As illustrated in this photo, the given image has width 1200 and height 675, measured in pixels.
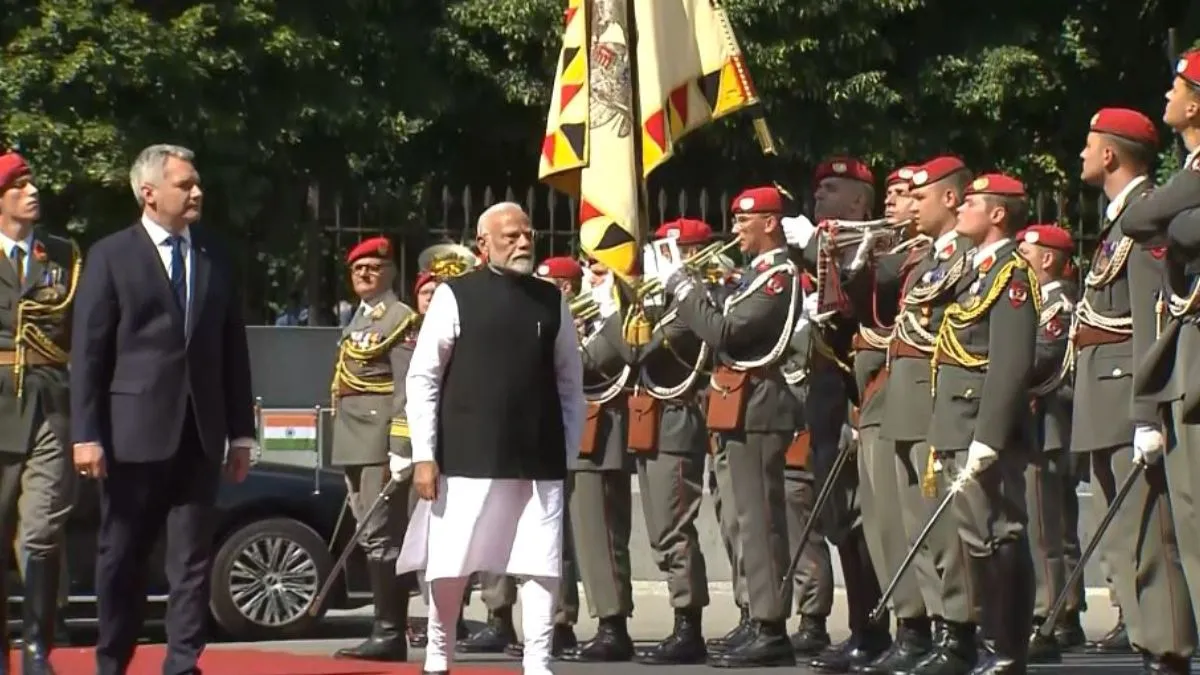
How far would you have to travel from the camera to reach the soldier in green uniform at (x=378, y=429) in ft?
43.8

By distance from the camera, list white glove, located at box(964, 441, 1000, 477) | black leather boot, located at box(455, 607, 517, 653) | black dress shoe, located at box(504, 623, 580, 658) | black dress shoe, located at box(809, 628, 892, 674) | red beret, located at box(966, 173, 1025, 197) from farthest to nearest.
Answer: black leather boot, located at box(455, 607, 517, 653) < black dress shoe, located at box(504, 623, 580, 658) < black dress shoe, located at box(809, 628, 892, 674) < red beret, located at box(966, 173, 1025, 197) < white glove, located at box(964, 441, 1000, 477)

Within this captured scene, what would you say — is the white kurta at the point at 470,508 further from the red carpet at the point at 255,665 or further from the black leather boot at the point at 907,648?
the black leather boot at the point at 907,648

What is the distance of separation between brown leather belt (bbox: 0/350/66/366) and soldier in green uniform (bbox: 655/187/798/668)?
Answer: 281cm

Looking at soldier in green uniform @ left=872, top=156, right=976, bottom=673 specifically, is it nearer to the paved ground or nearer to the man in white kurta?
the paved ground

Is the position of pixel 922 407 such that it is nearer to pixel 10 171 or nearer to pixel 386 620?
pixel 386 620

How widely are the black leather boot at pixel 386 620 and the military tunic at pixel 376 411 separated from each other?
0.28 feet

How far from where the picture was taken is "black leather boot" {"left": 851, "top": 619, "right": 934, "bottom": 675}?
11992 mm

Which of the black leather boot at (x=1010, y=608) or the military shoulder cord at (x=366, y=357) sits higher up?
the military shoulder cord at (x=366, y=357)

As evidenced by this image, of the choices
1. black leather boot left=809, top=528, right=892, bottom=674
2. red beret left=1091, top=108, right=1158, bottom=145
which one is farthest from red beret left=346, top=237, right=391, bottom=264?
red beret left=1091, top=108, right=1158, bottom=145

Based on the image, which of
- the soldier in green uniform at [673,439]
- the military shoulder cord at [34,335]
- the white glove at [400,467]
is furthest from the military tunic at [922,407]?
the military shoulder cord at [34,335]

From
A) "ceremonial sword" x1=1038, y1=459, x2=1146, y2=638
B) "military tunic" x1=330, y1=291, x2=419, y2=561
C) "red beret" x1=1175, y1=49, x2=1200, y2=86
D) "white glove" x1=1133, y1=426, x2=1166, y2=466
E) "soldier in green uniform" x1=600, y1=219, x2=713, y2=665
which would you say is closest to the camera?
"red beret" x1=1175, y1=49, x2=1200, y2=86

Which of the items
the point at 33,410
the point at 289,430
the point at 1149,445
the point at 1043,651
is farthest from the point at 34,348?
the point at 289,430

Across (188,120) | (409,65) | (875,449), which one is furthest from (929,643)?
(409,65)

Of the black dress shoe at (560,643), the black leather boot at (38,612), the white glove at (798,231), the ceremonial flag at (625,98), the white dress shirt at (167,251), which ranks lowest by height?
the black dress shoe at (560,643)
